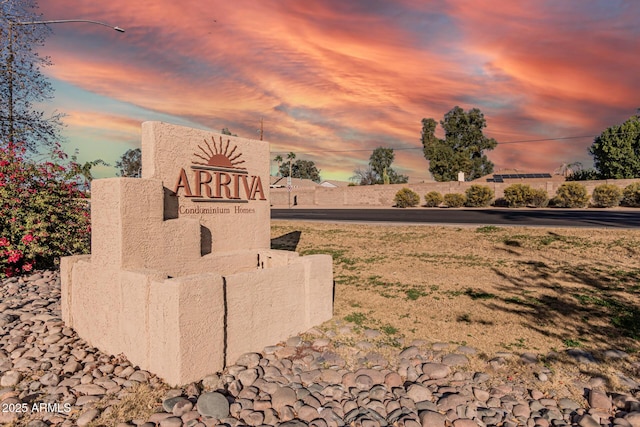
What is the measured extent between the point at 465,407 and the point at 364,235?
10.6 metres

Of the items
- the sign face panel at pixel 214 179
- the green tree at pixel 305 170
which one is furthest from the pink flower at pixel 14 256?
the green tree at pixel 305 170

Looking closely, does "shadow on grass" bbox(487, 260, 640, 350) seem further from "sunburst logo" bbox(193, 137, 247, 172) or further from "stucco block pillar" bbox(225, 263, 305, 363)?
"sunburst logo" bbox(193, 137, 247, 172)

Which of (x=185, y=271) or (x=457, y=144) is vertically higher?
(x=457, y=144)

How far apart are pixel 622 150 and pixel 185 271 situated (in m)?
54.3

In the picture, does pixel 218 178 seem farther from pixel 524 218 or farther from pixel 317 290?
pixel 524 218

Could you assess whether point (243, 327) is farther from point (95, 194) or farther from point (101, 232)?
point (95, 194)

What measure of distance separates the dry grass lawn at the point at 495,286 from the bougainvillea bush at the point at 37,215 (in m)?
6.17

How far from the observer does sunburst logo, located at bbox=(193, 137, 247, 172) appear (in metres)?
6.28

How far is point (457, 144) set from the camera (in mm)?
55688

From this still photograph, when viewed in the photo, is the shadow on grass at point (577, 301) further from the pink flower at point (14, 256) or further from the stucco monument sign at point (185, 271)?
the pink flower at point (14, 256)

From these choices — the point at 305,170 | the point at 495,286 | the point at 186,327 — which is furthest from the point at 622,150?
the point at 305,170

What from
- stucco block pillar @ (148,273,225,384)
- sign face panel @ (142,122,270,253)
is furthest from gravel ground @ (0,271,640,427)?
sign face panel @ (142,122,270,253)

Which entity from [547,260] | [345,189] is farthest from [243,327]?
[345,189]

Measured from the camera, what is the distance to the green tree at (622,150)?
4291 cm
